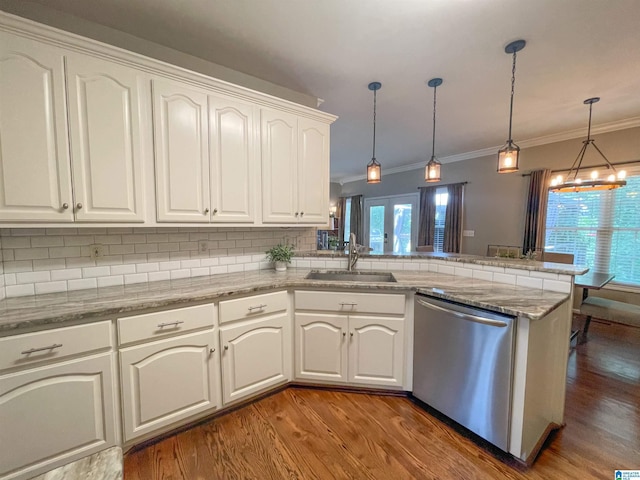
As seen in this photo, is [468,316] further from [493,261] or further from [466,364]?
[493,261]

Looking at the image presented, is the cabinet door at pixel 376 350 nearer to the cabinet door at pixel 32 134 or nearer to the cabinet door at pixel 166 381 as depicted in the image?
the cabinet door at pixel 166 381

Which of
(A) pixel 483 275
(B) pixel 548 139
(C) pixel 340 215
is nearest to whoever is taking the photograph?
(A) pixel 483 275

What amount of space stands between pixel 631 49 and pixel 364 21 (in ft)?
6.88

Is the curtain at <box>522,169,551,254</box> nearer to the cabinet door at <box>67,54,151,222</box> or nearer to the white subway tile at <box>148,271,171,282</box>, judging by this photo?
the white subway tile at <box>148,271,171,282</box>

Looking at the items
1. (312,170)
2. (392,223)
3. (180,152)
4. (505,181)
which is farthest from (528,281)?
(392,223)

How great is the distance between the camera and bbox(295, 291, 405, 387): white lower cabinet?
205cm

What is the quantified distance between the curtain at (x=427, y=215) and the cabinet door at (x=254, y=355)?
4696mm

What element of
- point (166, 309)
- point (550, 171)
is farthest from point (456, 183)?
point (166, 309)

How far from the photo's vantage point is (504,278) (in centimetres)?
206

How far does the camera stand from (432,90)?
2738 mm

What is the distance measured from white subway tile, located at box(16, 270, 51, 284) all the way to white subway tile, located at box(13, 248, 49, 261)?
0.31ft

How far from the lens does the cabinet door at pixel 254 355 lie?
6.13 ft

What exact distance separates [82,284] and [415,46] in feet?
9.34

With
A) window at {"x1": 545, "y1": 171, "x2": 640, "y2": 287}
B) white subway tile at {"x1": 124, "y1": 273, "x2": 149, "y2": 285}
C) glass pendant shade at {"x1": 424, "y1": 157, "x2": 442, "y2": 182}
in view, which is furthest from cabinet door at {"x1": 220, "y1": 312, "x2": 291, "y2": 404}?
window at {"x1": 545, "y1": 171, "x2": 640, "y2": 287}
